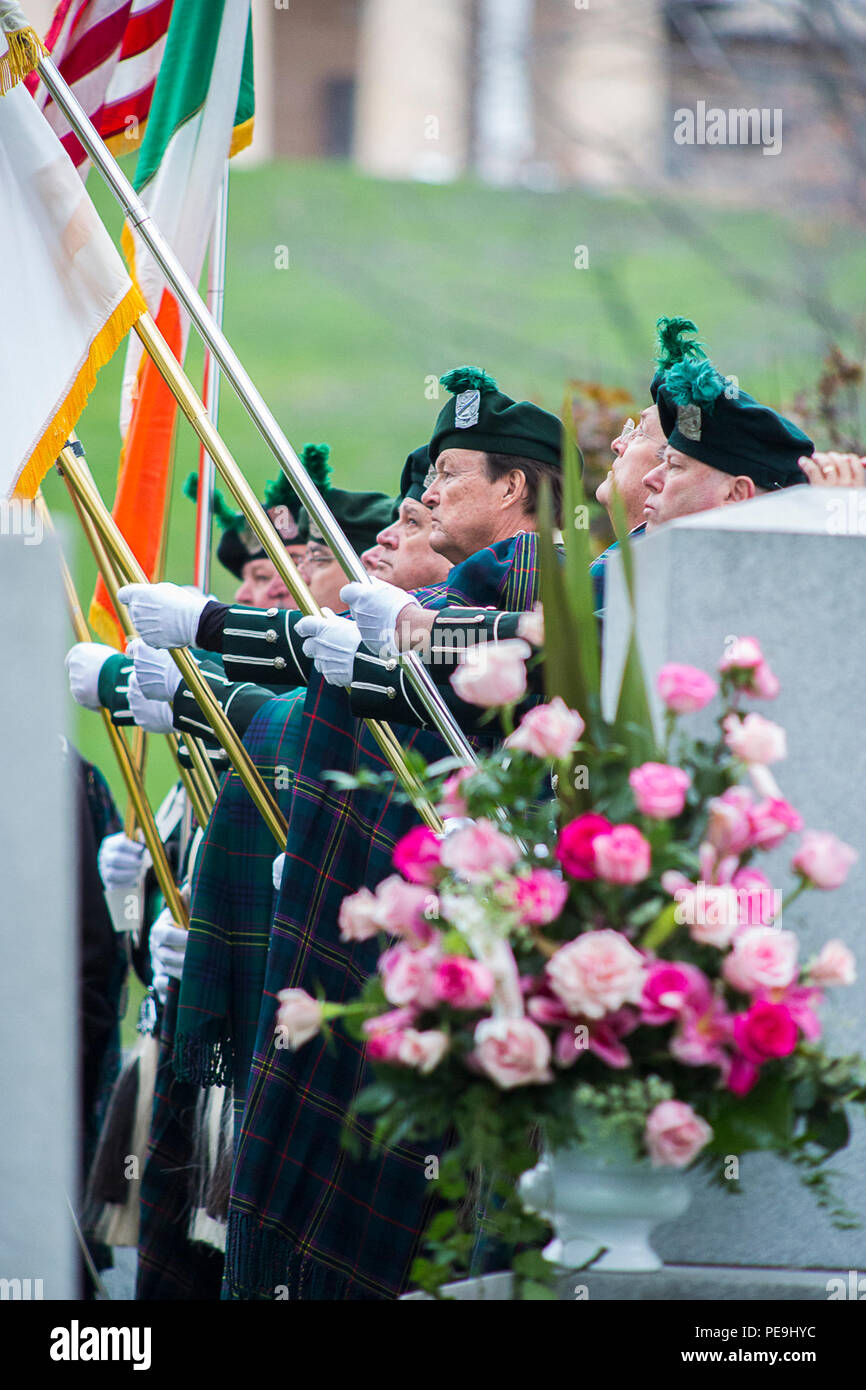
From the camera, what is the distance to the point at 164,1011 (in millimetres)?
4492

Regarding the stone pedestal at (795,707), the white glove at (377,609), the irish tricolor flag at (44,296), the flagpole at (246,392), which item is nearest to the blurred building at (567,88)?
the flagpole at (246,392)

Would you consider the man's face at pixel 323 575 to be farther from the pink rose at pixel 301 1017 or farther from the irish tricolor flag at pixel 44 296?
the pink rose at pixel 301 1017

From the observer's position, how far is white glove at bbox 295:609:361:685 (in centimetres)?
341

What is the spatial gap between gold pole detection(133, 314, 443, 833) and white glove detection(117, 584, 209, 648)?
215 mm

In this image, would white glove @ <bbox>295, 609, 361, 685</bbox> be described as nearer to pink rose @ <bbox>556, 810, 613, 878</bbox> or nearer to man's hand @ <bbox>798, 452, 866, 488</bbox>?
man's hand @ <bbox>798, 452, 866, 488</bbox>

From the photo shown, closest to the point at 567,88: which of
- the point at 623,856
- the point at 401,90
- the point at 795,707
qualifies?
the point at 401,90

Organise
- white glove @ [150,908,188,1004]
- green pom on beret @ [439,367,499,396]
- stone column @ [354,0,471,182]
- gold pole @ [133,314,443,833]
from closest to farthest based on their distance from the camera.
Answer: gold pole @ [133,314,443,833] < green pom on beret @ [439,367,499,396] < white glove @ [150,908,188,1004] < stone column @ [354,0,471,182]

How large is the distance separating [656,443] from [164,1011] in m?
1.96

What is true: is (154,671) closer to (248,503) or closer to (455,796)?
(248,503)

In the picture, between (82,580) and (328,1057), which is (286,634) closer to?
(328,1057)

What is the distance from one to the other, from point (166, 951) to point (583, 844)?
9.23 ft

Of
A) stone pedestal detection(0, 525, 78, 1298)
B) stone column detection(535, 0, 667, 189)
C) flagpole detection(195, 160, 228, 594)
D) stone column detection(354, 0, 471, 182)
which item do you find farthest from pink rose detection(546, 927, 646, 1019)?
stone column detection(354, 0, 471, 182)

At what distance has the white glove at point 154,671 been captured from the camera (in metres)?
4.19

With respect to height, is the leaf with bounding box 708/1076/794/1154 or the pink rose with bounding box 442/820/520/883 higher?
the pink rose with bounding box 442/820/520/883
